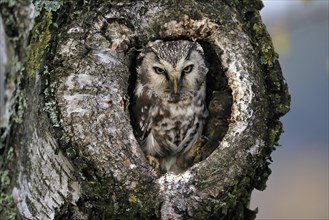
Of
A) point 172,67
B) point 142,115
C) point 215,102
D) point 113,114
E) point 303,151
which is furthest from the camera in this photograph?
point 303,151

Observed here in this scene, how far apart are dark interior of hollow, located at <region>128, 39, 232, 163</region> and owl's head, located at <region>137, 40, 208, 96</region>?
0.05 m

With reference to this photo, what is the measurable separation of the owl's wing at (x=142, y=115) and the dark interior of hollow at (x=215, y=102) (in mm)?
202

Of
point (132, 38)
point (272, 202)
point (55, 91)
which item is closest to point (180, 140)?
point (132, 38)

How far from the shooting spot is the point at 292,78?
8.56m

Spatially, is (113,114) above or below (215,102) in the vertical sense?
below

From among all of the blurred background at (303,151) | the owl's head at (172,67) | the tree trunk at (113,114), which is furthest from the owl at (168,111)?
the blurred background at (303,151)

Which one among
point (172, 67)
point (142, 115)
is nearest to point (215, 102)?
point (172, 67)

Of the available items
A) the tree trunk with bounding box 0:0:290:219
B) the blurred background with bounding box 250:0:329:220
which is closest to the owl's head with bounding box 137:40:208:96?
the tree trunk with bounding box 0:0:290:219

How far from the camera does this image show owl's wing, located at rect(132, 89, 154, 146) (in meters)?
→ 4.12

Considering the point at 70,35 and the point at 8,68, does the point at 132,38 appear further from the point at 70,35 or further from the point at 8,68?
the point at 8,68

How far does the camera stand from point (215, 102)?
3.80 metres

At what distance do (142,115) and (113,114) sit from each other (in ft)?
2.67

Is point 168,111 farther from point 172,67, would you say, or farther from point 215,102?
point 215,102

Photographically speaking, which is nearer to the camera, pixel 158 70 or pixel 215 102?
pixel 215 102
